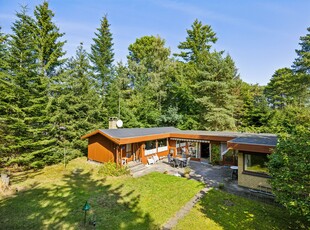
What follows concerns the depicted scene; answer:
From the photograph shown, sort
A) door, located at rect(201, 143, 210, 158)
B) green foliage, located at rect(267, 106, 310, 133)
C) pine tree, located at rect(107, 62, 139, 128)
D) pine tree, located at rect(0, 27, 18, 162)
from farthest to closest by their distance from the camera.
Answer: pine tree, located at rect(107, 62, 139, 128), green foliage, located at rect(267, 106, 310, 133), door, located at rect(201, 143, 210, 158), pine tree, located at rect(0, 27, 18, 162)

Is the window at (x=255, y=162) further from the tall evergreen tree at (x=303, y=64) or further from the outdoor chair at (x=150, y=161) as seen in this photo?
the tall evergreen tree at (x=303, y=64)

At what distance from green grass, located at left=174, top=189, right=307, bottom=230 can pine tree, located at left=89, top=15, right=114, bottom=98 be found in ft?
69.0

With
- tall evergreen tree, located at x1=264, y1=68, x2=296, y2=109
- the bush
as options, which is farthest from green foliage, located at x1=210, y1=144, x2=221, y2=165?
tall evergreen tree, located at x1=264, y1=68, x2=296, y2=109

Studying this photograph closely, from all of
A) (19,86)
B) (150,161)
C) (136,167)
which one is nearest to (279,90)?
(150,161)

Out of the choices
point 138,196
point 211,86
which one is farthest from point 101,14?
point 138,196

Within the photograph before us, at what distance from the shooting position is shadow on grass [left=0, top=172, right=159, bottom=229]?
21.4 feet

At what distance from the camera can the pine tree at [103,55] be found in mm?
25344

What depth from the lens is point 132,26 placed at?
55.9ft

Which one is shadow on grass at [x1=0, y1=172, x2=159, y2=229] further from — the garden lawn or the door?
the door

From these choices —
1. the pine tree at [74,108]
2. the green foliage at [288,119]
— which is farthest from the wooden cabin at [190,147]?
the green foliage at [288,119]

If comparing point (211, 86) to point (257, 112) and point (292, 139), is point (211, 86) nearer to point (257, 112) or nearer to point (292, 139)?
point (257, 112)

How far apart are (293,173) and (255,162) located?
15.1ft

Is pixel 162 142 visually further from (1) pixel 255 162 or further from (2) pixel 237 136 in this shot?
(1) pixel 255 162

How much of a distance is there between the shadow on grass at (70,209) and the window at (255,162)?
6.51 m
